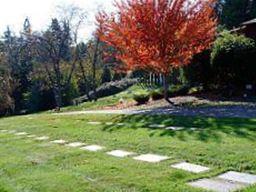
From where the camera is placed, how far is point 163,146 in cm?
724

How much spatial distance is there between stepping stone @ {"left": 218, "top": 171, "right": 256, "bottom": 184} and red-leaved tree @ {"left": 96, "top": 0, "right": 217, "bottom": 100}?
994 centimetres

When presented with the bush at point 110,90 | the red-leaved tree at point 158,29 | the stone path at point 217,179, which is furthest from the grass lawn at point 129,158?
the bush at point 110,90

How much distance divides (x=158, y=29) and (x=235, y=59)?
322 cm

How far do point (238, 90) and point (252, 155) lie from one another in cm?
1043

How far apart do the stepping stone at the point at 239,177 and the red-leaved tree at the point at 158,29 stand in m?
9.94

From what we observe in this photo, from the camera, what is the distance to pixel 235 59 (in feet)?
51.7

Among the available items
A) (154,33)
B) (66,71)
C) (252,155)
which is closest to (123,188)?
(252,155)

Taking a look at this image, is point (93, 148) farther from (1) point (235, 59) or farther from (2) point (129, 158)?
(1) point (235, 59)

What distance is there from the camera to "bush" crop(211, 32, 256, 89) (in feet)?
51.1

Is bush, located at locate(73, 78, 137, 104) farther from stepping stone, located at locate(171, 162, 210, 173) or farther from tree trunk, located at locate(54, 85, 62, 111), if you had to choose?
stepping stone, located at locate(171, 162, 210, 173)

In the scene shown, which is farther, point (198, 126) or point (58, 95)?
point (58, 95)

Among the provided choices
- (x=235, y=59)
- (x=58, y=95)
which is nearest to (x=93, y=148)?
(x=235, y=59)

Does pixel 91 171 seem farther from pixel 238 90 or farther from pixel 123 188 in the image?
pixel 238 90

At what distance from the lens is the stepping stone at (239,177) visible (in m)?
4.93
